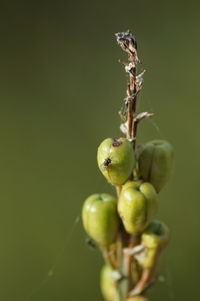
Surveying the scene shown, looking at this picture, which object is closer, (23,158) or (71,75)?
(23,158)

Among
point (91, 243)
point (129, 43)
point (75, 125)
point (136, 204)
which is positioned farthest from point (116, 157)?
point (75, 125)

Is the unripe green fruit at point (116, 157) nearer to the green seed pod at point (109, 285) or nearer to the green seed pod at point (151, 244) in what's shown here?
the green seed pod at point (151, 244)

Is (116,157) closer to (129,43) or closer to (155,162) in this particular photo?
(155,162)

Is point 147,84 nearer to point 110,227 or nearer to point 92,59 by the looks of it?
point 92,59

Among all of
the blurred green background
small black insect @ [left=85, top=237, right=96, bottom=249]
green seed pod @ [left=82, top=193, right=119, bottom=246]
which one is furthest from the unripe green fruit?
the blurred green background

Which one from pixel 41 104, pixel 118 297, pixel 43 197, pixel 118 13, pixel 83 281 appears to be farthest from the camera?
pixel 118 13

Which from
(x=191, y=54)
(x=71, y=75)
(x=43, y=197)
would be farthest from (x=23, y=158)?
(x=191, y=54)

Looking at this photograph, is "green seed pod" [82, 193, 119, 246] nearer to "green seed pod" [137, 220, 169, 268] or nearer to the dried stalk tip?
"green seed pod" [137, 220, 169, 268]
